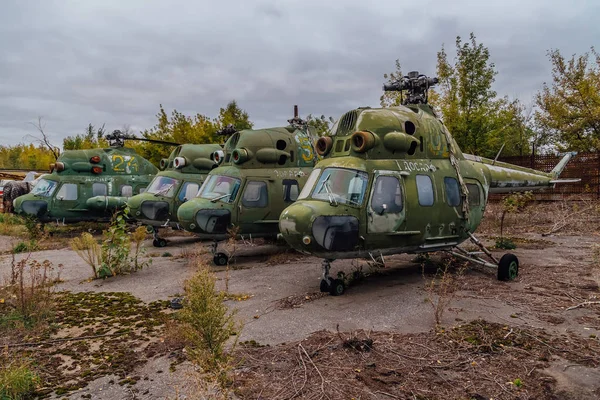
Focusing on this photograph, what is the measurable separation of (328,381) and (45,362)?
332 cm

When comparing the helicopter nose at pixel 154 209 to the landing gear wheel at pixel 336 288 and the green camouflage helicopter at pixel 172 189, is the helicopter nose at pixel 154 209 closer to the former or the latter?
the green camouflage helicopter at pixel 172 189

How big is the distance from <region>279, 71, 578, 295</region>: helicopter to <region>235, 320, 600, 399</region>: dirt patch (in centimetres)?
210

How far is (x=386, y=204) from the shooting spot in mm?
7570

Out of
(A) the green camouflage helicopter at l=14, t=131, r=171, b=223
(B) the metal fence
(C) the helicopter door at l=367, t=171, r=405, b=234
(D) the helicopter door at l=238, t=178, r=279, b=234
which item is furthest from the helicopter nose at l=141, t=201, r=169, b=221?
(B) the metal fence

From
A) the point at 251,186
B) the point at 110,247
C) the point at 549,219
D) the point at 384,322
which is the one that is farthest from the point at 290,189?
the point at 549,219

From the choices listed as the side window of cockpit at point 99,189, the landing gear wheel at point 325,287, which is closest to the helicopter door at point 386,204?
the landing gear wheel at point 325,287

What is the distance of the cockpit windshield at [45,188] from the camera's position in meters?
16.3

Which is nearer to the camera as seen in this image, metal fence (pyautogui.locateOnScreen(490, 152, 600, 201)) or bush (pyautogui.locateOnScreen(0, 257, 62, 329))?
bush (pyautogui.locateOnScreen(0, 257, 62, 329))

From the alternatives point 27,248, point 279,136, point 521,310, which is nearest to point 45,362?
point 521,310

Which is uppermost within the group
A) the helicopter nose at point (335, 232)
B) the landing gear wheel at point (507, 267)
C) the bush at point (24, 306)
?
the helicopter nose at point (335, 232)

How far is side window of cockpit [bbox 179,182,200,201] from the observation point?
1419cm

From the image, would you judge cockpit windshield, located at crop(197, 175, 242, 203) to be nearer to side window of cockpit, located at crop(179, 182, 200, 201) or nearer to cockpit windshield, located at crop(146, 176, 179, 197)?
side window of cockpit, located at crop(179, 182, 200, 201)

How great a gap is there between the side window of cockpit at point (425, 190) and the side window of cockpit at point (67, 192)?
14.0 metres

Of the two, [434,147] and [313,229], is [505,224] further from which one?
[313,229]
